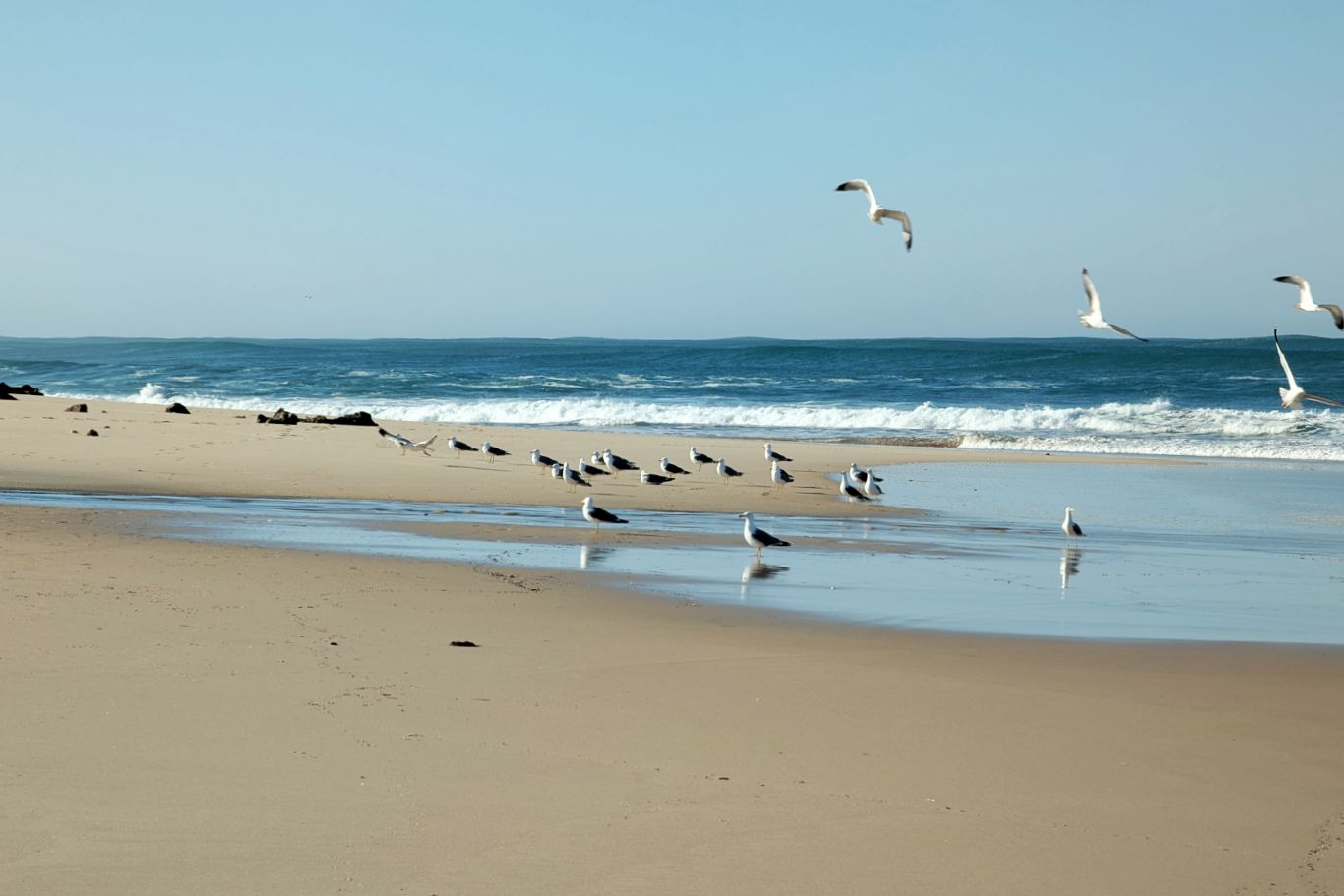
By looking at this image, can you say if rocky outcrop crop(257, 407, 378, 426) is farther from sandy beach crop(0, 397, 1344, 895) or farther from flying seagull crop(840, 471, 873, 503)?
sandy beach crop(0, 397, 1344, 895)

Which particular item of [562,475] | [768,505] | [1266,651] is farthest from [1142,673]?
[562,475]

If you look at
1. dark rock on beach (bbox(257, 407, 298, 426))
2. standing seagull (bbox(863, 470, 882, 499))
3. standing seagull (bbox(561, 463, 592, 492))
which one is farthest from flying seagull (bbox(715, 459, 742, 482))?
dark rock on beach (bbox(257, 407, 298, 426))

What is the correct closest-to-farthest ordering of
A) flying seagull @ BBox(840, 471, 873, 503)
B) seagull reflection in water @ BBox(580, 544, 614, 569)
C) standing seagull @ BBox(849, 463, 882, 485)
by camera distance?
1. seagull reflection in water @ BBox(580, 544, 614, 569)
2. flying seagull @ BBox(840, 471, 873, 503)
3. standing seagull @ BBox(849, 463, 882, 485)

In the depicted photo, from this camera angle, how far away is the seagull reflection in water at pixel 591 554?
10.3 meters

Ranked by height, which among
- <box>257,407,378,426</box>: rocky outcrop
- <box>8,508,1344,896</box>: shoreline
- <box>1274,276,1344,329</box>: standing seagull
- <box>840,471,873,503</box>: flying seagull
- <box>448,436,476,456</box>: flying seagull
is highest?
<box>1274,276,1344,329</box>: standing seagull

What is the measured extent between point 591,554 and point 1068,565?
13.1 ft

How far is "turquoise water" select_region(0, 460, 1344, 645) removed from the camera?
859 cm

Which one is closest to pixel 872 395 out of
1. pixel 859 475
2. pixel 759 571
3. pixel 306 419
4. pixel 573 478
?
pixel 306 419

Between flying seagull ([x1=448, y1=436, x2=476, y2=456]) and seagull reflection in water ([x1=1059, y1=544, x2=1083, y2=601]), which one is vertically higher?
flying seagull ([x1=448, y1=436, x2=476, y2=456])

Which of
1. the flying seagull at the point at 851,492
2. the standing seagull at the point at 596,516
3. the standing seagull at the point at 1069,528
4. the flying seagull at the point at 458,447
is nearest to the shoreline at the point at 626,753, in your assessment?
the standing seagull at the point at 596,516

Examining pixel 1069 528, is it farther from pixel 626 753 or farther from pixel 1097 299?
pixel 626 753

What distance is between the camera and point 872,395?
45094 millimetres

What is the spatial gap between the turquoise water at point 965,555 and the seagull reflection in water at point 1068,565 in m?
0.02

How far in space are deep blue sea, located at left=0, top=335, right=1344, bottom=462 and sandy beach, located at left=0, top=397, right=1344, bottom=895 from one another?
20.7 meters
